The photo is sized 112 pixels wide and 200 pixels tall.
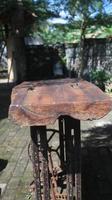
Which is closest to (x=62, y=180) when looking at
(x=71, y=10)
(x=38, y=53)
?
(x=71, y=10)

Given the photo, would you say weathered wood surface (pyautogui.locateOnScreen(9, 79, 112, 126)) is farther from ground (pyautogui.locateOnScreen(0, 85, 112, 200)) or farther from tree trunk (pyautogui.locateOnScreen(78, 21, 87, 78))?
tree trunk (pyautogui.locateOnScreen(78, 21, 87, 78))

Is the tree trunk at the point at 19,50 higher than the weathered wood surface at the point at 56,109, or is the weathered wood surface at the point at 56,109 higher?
the weathered wood surface at the point at 56,109

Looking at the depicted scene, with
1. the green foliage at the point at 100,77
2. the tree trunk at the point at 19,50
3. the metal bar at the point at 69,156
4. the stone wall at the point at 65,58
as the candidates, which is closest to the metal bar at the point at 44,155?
the metal bar at the point at 69,156

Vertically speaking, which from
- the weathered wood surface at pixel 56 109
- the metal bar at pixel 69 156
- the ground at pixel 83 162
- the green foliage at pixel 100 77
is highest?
the weathered wood surface at pixel 56 109

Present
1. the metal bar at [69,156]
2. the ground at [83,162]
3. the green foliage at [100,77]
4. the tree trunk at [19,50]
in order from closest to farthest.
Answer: the metal bar at [69,156], the ground at [83,162], the green foliage at [100,77], the tree trunk at [19,50]

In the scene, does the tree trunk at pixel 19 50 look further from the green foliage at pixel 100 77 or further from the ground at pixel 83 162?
the ground at pixel 83 162

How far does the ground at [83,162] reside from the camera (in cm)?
613

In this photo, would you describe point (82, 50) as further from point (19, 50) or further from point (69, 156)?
point (69, 156)

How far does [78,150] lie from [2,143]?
446 centimetres

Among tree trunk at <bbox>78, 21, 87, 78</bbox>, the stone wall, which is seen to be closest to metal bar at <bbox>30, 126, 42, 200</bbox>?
the stone wall

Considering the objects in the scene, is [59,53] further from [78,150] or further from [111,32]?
[78,150]

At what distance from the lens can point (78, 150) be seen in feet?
15.8

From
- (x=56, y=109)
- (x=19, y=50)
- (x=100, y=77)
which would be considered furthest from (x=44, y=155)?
(x=19, y=50)

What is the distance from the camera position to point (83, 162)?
24.0 feet
